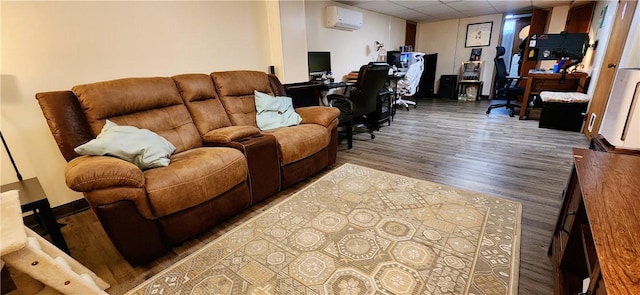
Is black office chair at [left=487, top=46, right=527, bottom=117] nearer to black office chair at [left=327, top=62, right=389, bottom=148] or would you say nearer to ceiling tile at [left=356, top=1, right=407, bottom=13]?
ceiling tile at [left=356, top=1, right=407, bottom=13]

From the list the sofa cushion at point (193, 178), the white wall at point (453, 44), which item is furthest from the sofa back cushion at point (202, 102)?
the white wall at point (453, 44)

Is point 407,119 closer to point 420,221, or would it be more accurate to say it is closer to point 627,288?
point 420,221

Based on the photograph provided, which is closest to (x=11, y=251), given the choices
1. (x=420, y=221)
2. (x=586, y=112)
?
(x=420, y=221)

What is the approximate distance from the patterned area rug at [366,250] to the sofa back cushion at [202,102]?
37.6 inches

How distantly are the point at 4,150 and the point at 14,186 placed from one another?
441 millimetres

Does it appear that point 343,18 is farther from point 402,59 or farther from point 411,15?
point 411,15

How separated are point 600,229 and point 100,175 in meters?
1.94

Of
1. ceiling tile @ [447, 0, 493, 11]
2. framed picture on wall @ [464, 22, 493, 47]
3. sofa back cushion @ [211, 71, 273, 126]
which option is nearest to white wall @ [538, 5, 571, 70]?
framed picture on wall @ [464, 22, 493, 47]

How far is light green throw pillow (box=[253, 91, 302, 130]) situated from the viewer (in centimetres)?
254

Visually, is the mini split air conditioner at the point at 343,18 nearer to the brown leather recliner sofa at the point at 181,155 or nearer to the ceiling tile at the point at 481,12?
the brown leather recliner sofa at the point at 181,155

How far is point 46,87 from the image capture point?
186 cm

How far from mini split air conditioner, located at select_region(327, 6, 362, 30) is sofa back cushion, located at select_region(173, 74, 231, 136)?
2.74m

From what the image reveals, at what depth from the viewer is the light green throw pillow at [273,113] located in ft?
8.32

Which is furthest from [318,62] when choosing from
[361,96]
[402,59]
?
[402,59]
